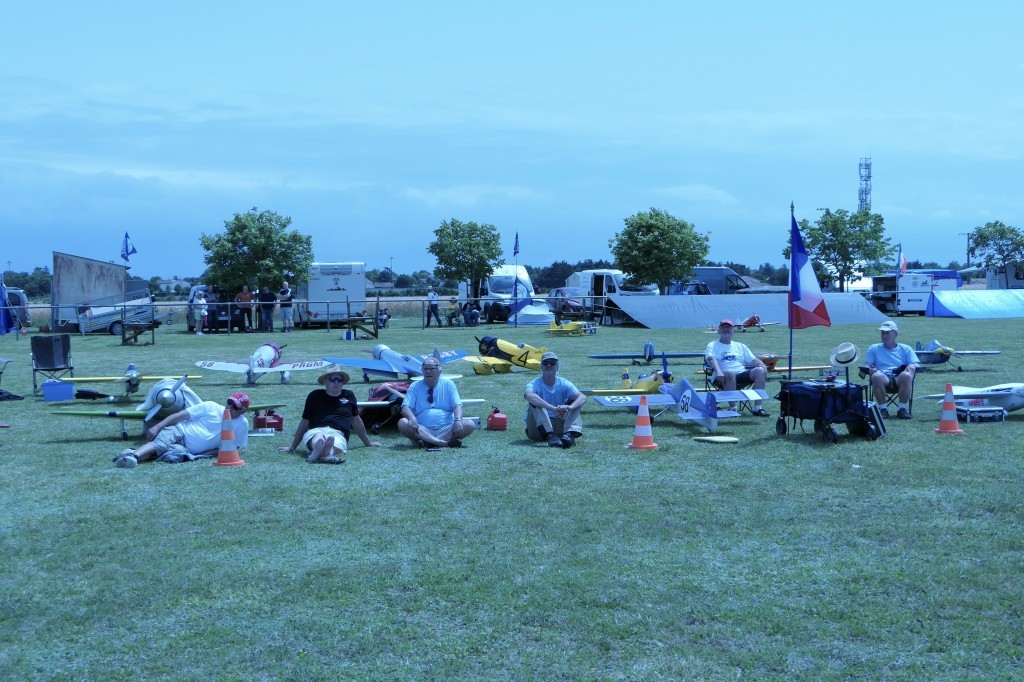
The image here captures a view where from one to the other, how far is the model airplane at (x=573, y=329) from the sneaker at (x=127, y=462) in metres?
20.6

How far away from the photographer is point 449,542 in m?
6.39

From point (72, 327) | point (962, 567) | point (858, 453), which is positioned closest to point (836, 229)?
point (72, 327)

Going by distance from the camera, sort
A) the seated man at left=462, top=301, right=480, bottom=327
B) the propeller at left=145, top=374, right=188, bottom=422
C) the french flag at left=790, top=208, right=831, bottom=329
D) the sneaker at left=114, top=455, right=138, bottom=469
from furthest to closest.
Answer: the seated man at left=462, top=301, right=480, bottom=327 < the french flag at left=790, top=208, right=831, bottom=329 < the propeller at left=145, top=374, right=188, bottom=422 < the sneaker at left=114, top=455, right=138, bottom=469

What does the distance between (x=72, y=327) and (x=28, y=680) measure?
30.8 m

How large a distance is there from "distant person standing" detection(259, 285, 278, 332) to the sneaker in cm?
2292

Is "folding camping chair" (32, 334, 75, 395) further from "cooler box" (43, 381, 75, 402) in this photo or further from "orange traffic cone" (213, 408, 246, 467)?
"orange traffic cone" (213, 408, 246, 467)

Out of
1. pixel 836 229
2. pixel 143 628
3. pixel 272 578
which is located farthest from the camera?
pixel 836 229

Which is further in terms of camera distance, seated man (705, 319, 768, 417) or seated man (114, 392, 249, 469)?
seated man (705, 319, 768, 417)

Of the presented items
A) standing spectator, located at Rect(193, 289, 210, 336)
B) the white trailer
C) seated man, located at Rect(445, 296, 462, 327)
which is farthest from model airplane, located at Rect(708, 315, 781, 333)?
standing spectator, located at Rect(193, 289, 210, 336)

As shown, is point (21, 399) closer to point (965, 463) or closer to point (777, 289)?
point (965, 463)

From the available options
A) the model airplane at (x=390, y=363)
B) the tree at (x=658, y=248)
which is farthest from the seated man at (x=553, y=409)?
the tree at (x=658, y=248)

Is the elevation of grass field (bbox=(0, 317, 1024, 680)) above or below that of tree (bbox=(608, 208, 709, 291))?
below

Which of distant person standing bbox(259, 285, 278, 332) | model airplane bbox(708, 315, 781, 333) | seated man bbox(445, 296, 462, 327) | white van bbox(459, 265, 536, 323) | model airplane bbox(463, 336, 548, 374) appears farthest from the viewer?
white van bbox(459, 265, 536, 323)

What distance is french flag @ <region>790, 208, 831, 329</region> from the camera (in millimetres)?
11070
